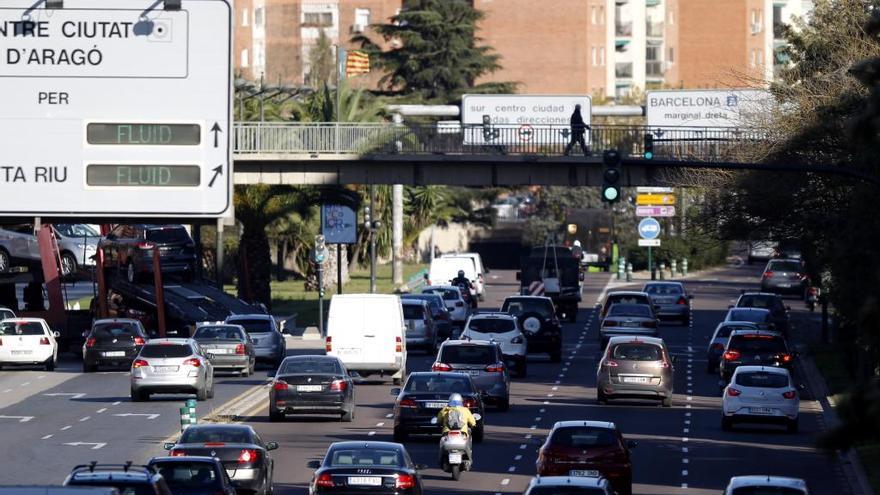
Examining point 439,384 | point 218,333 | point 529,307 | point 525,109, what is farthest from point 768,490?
point 525,109

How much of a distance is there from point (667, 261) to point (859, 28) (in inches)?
2238

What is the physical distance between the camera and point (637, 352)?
3809 centimetres

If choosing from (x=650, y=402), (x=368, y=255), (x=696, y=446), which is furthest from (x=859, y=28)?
(x=368, y=255)

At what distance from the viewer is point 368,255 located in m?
95.8

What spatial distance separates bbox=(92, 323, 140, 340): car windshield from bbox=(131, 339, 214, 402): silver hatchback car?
7860 mm

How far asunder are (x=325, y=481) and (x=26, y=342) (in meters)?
27.3

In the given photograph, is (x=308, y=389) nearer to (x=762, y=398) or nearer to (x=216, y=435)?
(x=762, y=398)

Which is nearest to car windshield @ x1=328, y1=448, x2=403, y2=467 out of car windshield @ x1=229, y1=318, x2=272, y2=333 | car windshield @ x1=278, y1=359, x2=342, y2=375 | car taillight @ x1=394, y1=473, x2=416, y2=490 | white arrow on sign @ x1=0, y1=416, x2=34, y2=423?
car taillight @ x1=394, y1=473, x2=416, y2=490

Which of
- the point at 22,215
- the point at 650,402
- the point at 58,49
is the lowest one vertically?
the point at 650,402

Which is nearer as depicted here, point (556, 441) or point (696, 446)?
point (556, 441)

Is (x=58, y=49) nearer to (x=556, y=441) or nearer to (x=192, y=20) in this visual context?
(x=192, y=20)

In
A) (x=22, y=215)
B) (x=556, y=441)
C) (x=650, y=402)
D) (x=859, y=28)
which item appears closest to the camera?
(x=556, y=441)

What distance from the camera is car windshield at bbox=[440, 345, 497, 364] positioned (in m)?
37.1

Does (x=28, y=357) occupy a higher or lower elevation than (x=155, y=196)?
lower
